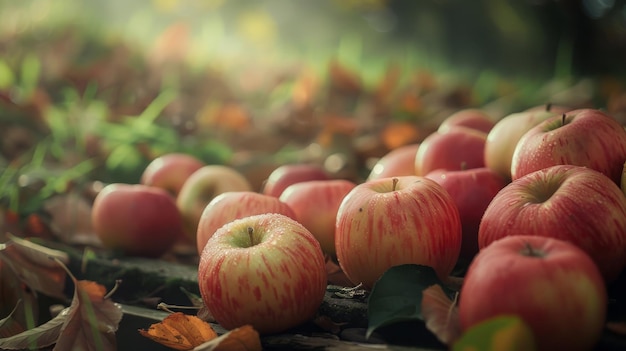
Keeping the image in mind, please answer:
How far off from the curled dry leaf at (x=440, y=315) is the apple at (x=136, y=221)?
112 centimetres

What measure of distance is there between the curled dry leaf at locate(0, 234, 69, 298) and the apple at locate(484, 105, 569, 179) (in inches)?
47.0

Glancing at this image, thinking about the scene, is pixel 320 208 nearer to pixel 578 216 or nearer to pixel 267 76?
pixel 578 216

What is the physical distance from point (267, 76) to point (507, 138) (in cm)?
348

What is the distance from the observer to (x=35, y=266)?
1780mm

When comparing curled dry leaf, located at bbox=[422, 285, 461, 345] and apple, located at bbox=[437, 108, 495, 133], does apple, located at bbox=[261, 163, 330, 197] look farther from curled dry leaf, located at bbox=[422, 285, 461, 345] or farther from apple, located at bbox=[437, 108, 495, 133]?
curled dry leaf, located at bbox=[422, 285, 461, 345]

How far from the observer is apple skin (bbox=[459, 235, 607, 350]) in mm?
1033

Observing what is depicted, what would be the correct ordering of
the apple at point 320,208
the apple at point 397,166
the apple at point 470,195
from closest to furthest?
the apple at point 470,195 < the apple at point 320,208 < the apple at point 397,166

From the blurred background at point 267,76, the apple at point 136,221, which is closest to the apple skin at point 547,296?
the apple at point 136,221

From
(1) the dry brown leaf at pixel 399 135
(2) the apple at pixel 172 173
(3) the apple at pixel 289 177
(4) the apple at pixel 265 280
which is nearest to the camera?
(4) the apple at pixel 265 280

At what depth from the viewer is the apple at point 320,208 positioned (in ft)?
6.07

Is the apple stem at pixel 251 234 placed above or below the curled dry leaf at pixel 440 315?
above

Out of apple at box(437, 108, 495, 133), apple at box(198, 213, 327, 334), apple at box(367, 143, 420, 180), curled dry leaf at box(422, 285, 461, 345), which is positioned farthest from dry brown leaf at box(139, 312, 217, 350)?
apple at box(437, 108, 495, 133)

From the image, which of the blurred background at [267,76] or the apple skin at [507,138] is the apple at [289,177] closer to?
the blurred background at [267,76]

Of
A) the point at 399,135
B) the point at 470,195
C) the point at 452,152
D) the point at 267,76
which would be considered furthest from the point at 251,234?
the point at 267,76
